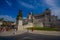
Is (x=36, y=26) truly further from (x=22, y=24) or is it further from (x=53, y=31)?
(x=22, y=24)

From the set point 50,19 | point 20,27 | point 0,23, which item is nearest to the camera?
point 50,19

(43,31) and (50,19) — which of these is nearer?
(43,31)

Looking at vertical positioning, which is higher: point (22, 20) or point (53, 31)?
point (22, 20)

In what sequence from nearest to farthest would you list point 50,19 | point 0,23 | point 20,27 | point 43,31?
1. point 43,31
2. point 50,19
3. point 20,27
4. point 0,23

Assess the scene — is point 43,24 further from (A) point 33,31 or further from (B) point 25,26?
(B) point 25,26

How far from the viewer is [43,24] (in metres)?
11.4

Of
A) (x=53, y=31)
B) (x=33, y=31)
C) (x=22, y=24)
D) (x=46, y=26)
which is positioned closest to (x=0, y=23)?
(x=22, y=24)

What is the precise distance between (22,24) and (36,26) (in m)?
2.52

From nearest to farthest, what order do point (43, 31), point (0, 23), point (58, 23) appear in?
point (58, 23) < point (43, 31) < point (0, 23)

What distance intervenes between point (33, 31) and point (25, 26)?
135 cm

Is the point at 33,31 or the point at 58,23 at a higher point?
the point at 58,23

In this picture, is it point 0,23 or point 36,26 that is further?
point 0,23

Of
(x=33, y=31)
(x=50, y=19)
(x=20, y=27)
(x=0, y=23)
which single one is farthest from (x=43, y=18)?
(x=0, y=23)

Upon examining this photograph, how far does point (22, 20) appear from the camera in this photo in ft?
43.3
